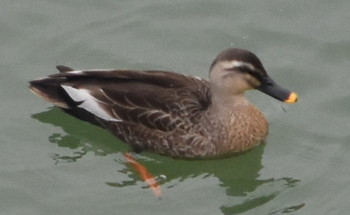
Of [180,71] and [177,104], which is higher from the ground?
[180,71]

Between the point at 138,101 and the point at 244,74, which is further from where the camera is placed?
the point at 138,101

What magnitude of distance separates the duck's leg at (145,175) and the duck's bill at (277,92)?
123cm

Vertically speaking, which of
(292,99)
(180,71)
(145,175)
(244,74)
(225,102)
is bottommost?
Result: (145,175)

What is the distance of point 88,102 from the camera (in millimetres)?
10617

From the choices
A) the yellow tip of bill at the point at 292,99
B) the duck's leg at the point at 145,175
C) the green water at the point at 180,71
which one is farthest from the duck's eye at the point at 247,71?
the duck's leg at the point at 145,175

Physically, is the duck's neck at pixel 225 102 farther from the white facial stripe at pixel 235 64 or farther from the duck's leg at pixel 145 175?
the duck's leg at pixel 145 175

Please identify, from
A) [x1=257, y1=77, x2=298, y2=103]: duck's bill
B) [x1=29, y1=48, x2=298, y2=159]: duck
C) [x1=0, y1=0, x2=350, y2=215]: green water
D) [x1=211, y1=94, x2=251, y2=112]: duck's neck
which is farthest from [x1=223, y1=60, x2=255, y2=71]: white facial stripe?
[x1=0, y1=0, x2=350, y2=215]: green water

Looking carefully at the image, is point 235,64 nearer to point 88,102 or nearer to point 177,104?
point 177,104

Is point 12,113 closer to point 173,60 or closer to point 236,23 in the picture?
point 173,60

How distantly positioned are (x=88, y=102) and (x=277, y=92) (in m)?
1.68

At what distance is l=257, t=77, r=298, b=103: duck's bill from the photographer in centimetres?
1024

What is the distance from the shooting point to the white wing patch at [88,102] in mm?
10594

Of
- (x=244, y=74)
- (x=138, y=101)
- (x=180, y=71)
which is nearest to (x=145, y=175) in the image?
(x=138, y=101)

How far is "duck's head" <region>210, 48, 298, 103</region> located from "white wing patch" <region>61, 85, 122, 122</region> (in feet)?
3.28
